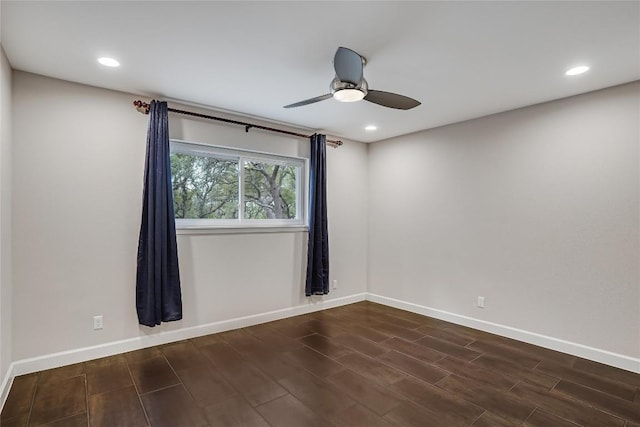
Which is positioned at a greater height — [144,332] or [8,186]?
[8,186]

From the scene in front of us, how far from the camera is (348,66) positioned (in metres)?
2.11

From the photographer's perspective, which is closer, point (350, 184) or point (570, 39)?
point (570, 39)

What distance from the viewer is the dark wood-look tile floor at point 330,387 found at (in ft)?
6.98

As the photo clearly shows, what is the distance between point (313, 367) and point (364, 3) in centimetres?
265

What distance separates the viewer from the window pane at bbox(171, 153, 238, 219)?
3.55m

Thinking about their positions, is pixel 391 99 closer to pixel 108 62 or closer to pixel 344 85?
pixel 344 85

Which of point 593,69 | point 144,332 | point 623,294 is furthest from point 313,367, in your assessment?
point 593,69

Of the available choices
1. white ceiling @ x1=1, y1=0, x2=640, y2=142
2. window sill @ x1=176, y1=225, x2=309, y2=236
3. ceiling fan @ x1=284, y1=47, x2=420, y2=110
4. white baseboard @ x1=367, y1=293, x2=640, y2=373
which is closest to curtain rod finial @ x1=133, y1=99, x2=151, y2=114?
white ceiling @ x1=1, y1=0, x2=640, y2=142

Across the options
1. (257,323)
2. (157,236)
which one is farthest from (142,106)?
(257,323)

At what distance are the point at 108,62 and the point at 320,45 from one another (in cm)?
161

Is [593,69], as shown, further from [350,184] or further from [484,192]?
[350,184]

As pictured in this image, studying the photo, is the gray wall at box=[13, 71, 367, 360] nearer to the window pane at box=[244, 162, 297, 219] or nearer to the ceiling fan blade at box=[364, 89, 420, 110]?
the window pane at box=[244, 162, 297, 219]

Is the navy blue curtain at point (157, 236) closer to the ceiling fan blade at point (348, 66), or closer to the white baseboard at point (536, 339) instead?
the ceiling fan blade at point (348, 66)

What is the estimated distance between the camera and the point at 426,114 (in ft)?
12.2
